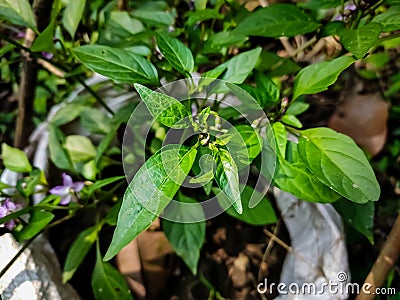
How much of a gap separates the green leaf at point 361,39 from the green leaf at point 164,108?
0.21 metres

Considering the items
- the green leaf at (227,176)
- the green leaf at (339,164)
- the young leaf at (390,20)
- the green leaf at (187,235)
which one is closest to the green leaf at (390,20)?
the young leaf at (390,20)

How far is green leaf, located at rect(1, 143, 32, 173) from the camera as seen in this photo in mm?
797

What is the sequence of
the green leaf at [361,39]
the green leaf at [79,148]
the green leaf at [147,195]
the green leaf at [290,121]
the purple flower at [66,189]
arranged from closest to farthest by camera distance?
the green leaf at [147,195], the green leaf at [361,39], the green leaf at [290,121], the purple flower at [66,189], the green leaf at [79,148]

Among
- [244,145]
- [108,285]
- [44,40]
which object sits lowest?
[108,285]

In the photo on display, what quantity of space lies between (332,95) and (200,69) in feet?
0.98

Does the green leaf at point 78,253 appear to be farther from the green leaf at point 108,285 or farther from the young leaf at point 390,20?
the young leaf at point 390,20

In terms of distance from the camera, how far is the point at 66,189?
77 centimetres

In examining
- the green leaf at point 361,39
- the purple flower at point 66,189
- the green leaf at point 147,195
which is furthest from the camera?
the purple flower at point 66,189

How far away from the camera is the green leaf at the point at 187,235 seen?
2.58 ft

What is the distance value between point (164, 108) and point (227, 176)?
3.5 inches

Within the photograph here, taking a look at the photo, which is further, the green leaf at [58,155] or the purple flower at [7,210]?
the green leaf at [58,155]

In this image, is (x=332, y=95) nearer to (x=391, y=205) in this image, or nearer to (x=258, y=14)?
(x=391, y=205)

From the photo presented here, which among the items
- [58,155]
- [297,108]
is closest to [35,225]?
[58,155]

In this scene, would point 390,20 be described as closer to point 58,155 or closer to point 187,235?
point 187,235
